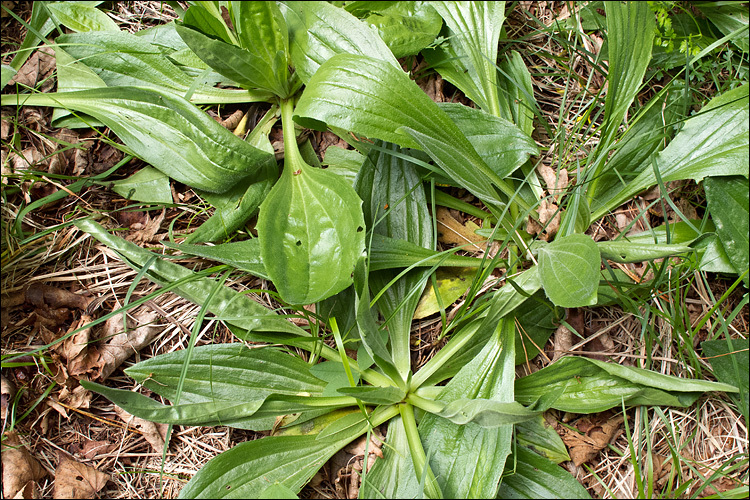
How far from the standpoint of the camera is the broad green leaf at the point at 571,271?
1207 millimetres

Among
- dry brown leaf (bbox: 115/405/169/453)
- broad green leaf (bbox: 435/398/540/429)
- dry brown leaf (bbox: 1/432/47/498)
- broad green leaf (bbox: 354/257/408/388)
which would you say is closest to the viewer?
broad green leaf (bbox: 435/398/540/429)

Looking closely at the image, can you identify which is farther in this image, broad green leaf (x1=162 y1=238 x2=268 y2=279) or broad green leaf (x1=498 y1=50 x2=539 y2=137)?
broad green leaf (x1=498 y1=50 x2=539 y2=137)

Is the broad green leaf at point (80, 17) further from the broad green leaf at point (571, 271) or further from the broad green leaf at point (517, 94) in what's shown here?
the broad green leaf at point (571, 271)

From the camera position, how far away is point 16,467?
1.44 meters

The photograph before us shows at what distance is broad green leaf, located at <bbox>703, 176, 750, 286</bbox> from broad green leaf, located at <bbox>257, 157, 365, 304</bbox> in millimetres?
1001

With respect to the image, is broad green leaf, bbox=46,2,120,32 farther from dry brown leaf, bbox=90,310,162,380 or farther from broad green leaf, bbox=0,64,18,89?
dry brown leaf, bbox=90,310,162,380

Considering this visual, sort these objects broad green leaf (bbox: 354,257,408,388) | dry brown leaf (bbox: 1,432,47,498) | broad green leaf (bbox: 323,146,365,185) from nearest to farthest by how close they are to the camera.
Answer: broad green leaf (bbox: 354,257,408,388) < dry brown leaf (bbox: 1,432,47,498) < broad green leaf (bbox: 323,146,365,185)

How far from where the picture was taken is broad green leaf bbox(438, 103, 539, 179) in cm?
153

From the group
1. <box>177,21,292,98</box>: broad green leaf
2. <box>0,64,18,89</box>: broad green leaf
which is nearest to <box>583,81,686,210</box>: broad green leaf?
<box>177,21,292,98</box>: broad green leaf

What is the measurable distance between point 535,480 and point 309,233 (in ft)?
3.01

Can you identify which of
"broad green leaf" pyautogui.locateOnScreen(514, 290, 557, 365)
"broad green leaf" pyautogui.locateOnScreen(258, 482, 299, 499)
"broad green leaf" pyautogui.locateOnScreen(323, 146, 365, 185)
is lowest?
"broad green leaf" pyautogui.locateOnScreen(258, 482, 299, 499)

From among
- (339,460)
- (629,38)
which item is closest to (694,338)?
(629,38)

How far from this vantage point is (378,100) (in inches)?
53.0

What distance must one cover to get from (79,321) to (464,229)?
123 centimetres
